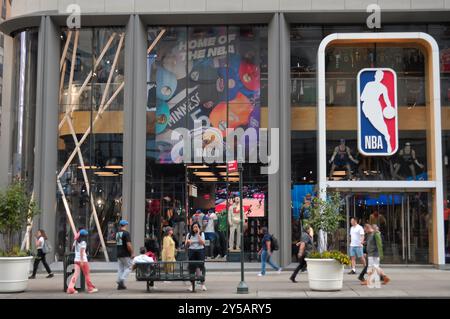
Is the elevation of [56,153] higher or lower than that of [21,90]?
lower

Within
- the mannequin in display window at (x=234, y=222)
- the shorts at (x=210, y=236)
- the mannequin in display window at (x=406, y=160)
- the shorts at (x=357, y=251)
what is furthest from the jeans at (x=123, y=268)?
the mannequin in display window at (x=406, y=160)

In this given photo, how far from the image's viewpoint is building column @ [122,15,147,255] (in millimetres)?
23359

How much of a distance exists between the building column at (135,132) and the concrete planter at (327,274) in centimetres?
858

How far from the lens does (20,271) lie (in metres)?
16.8

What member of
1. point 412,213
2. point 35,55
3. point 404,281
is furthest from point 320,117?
point 35,55

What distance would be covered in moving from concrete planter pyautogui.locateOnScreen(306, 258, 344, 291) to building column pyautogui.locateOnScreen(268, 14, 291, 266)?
20.2ft

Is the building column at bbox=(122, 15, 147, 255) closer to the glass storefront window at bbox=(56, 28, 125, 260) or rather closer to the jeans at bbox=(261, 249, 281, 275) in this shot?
the glass storefront window at bbox=(56, 28, 125, 260)

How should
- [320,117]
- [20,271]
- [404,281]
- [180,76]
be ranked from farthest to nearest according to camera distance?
[180,76], [320,117], [404,281], [20,271]

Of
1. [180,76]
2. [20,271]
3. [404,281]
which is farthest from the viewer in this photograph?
[180,76]

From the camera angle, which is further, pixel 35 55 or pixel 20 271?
pixel 35 55

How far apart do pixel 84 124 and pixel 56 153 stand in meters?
1.59

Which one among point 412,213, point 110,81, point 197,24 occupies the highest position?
point 197,24

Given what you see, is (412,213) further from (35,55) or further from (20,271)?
(35,55)

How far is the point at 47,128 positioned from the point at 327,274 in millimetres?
12843
